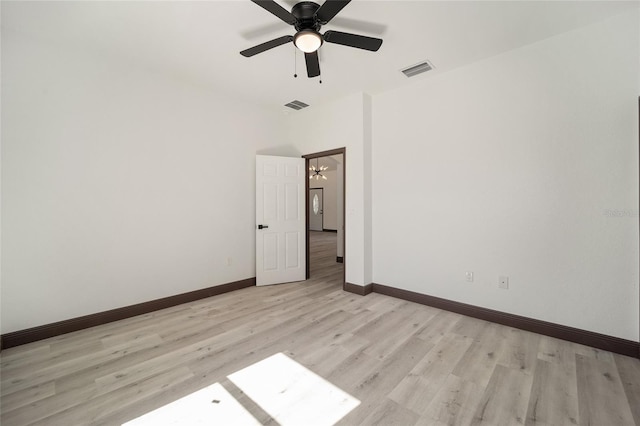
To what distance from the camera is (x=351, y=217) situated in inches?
161

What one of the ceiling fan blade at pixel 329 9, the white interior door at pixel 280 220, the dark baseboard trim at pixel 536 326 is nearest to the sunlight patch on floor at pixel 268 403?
the dark baseboard trim at pixel 536 326

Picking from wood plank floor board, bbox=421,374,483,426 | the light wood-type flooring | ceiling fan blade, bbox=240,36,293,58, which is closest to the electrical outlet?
the light wood-type flooring

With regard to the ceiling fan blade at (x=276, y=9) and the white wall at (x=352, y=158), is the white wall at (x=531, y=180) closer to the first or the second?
the white wall at (x=352, y=158)

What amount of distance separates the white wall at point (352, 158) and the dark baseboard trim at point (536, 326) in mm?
788

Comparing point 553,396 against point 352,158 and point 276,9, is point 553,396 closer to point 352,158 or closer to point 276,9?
point 352,158

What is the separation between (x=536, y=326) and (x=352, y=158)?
9.61 ft

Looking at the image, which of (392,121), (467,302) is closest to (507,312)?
(467,302)

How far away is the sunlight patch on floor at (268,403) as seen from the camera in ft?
5.34

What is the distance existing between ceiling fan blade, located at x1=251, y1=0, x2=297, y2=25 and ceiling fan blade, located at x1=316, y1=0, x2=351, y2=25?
8.4 inches

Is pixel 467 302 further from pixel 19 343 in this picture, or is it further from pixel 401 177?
pixel 19 343

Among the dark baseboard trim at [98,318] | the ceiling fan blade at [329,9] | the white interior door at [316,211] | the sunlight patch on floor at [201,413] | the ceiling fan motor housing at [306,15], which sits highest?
the ceiling fan motor housing at [306,15]

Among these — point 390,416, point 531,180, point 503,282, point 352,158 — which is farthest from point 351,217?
point 390,416

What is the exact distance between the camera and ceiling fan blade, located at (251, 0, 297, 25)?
6.10 feet

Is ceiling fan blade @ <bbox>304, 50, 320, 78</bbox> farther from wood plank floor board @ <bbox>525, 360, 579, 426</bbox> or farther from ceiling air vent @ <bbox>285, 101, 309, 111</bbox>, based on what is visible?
wood plank floor board @ <bbox>525, 360, 579, 426</bbox>
